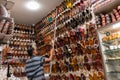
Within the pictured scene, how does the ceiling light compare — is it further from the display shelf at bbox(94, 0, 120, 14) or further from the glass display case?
the glass display case

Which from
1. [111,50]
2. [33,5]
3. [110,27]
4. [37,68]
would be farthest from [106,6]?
[33,5]

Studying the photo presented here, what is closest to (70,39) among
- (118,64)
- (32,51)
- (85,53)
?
(85,53)

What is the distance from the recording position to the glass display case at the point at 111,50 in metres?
2.26

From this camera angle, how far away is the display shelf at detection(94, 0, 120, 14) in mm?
2264

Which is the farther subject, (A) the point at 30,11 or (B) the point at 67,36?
(A) the point at 30,11

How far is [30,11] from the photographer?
4.20m

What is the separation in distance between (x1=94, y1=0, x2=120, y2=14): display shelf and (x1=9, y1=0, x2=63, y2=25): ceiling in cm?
147

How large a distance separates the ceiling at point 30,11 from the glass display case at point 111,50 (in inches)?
70.0

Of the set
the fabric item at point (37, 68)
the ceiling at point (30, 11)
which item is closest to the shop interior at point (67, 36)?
the ceiling at point (30, 11)

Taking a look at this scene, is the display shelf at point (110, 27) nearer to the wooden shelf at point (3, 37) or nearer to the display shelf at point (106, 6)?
the display shelf at point (106, 6)

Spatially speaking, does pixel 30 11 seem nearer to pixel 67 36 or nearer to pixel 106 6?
pixel 67 36

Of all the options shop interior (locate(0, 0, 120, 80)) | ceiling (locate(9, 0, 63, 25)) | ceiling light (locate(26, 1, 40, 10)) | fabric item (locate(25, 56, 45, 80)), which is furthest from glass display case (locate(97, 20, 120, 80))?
ceiling light (locate(26, 1, 40, 10))

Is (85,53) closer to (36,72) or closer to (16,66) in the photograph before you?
(36,72)

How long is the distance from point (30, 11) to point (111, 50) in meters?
2.69
